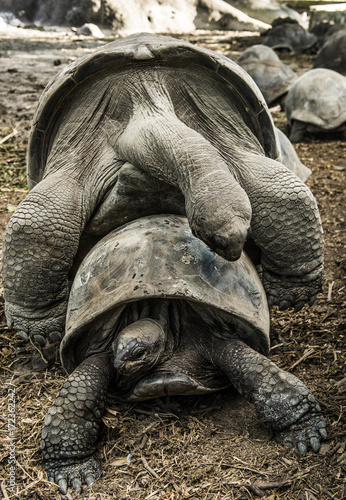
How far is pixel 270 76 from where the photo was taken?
930cm

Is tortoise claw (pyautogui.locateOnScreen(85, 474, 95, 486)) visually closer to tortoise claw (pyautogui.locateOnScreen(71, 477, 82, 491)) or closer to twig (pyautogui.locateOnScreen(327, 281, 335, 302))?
tortoise claw (pyautogui.locateOnScreen(71, 477, 82, 491))

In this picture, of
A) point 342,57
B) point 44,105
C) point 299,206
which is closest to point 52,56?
point 342,57

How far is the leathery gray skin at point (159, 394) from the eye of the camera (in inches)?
99.9

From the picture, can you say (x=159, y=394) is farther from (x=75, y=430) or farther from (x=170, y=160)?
(x=170, y=160)

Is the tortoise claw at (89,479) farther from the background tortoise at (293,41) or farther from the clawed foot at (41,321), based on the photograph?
the background tortoise at (293,41)

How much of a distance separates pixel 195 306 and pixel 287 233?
0.64m

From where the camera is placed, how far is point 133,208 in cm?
318

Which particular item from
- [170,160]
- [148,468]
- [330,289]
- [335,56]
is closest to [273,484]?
[148,468]

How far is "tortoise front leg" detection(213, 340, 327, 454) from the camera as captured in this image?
258 centimetres

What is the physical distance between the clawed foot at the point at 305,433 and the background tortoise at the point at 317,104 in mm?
5668

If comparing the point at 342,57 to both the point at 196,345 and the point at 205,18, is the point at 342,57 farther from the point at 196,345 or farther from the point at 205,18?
the point at 205,18

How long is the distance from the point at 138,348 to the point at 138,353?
0.08 feet

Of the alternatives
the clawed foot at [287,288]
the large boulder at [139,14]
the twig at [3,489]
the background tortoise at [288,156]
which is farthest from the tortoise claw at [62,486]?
the large boulder at [139,14]

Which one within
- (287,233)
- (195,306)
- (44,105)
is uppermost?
(44,105)
